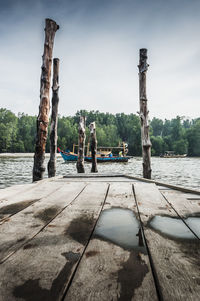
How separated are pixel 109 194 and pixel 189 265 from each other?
65.5 inches

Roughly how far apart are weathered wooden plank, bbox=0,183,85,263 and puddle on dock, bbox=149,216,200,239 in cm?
94

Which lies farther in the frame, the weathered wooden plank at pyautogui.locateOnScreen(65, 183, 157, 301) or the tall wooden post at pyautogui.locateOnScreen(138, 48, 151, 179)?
the tall wooden post at pyautogui.locateOnScreen(138, 48, 151, 179)

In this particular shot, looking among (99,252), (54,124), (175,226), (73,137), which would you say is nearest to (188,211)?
(175,226)

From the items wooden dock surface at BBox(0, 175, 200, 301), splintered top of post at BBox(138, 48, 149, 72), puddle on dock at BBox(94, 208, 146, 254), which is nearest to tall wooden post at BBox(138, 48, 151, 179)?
splintered top of post at BBox(138, 48, 149, 72)

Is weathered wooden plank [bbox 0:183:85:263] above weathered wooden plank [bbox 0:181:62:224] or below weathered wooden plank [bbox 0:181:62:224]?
above

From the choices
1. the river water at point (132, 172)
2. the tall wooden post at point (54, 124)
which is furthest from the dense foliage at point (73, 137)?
the tall wooden post at point (54, 124)

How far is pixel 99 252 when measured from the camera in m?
1.05

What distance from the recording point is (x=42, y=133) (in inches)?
198

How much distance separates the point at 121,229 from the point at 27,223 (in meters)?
0.80

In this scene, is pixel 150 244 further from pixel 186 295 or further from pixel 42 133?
pixel 42 133

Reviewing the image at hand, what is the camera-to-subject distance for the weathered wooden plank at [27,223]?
115 centimetres

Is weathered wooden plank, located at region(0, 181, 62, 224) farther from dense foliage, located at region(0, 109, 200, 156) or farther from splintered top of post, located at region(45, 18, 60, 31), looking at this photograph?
dense foliage, located at region(0, 109, 200, 156)

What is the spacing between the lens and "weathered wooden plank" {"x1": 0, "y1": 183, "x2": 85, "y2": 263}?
1.15 metres

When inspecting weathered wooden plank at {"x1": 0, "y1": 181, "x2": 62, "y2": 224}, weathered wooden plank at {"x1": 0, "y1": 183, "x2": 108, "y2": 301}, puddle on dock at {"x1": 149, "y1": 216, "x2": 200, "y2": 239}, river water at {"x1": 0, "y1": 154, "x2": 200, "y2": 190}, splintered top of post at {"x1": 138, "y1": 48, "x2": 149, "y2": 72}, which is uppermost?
splintered top of post at {"x1": 138, "y1": 48, "x2": 149, "y2": 72}
